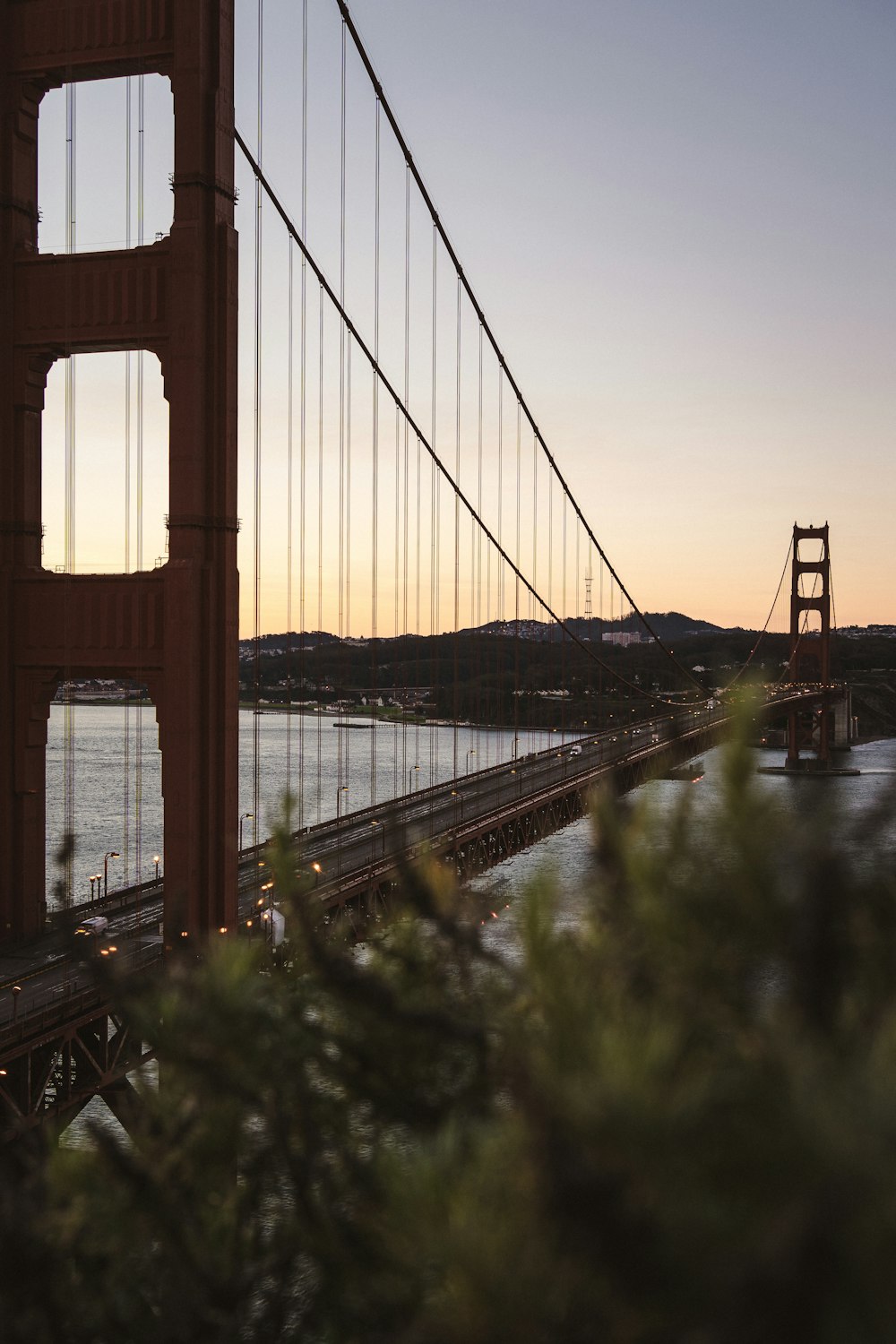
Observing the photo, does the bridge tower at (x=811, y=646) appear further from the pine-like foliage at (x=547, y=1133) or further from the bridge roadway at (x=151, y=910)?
the pine-like foliage at (x=547, y=1133)

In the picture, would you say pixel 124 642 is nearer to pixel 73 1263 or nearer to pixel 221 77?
pixel 221 77

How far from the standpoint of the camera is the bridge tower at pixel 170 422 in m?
17.2

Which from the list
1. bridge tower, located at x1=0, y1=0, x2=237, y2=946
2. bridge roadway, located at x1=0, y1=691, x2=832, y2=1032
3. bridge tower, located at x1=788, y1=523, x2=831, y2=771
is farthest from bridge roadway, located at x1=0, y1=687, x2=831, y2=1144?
bridge tower, located at x1=788, y1=523, x2=831, y2=771

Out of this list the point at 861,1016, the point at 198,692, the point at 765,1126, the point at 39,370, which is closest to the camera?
the point at 765,1126

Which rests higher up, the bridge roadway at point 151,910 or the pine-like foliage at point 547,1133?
the pine-like foliage at point 547,1133

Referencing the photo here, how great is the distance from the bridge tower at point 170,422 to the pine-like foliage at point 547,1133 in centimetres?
1344

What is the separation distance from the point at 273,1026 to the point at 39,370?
17363 millimetres

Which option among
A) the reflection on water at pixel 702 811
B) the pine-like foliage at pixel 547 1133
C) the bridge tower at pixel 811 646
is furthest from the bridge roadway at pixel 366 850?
the bridge tower at pixel 811 646

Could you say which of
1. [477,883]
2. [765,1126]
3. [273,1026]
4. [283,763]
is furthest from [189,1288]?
[283,763]

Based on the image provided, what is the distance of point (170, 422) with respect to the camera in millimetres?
17562

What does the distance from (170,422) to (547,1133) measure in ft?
55.7

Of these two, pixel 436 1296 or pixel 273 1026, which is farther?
pixel 273 1026

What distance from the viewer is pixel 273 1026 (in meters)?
3.29

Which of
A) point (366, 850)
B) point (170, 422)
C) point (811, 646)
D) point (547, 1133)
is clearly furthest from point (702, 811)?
point (811, 646)
